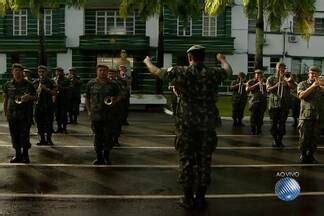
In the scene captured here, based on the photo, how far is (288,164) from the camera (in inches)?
448

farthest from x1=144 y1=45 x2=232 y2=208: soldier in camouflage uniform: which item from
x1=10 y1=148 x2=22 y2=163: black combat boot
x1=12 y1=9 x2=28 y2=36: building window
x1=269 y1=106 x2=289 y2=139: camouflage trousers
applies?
x1=12 y1=9 x2=28 y2=36: building window

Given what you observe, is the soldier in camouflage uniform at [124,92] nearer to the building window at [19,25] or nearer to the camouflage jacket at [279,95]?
the camouflage jacket at [279,95]

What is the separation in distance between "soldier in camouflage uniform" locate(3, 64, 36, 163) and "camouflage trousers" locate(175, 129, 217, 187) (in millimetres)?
4313

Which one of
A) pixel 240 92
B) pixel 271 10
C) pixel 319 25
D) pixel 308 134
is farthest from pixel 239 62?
pixel 308 134

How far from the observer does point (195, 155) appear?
305 inches

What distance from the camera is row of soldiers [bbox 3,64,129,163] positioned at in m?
11.1

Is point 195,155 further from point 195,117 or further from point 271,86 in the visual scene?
point 271,86

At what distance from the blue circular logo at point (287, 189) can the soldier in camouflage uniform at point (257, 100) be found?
729 centimetres

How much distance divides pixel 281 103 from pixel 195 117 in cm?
679

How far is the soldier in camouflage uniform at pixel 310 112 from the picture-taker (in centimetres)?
1109

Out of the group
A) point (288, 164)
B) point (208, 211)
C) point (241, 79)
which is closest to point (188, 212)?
Answer: point (208, 211)

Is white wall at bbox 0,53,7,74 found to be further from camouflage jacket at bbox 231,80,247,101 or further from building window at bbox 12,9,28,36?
camouflage jacket at bbox 231,80,247,101

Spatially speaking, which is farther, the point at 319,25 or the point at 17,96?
the point at 319,25

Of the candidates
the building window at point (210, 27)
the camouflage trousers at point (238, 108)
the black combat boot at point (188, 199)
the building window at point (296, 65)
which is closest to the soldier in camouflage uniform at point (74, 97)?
the camouflage trousers at point (238, 108)
